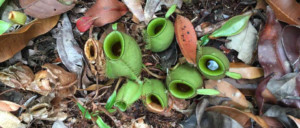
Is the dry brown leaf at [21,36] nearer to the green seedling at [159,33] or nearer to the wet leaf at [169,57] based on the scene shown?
the green seedling at [159,33]

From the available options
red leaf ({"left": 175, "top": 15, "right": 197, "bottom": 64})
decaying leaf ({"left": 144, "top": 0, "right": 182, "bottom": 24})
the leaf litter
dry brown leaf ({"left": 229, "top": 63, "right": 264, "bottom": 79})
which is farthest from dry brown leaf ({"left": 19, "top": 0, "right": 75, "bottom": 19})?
dry brown leaf ({"left": 229, "top": 63, "right": 264, "bottom": 79})

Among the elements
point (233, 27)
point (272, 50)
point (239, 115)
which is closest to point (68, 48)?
point (233, 27)

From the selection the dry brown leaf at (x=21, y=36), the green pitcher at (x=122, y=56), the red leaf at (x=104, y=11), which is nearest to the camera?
the green pitcher at (x=122, y=56)

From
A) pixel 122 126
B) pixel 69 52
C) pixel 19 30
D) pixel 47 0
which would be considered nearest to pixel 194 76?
pixel 122 126

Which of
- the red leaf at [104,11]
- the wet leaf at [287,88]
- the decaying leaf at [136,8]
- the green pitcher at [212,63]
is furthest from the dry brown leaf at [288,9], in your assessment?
the red leaf at [104,11]

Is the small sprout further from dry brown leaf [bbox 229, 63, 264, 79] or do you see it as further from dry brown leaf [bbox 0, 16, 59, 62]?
dry brown leaf [bbox 229, 63, 264, 79]

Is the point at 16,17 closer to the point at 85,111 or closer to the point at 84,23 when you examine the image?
the point at 84,23
